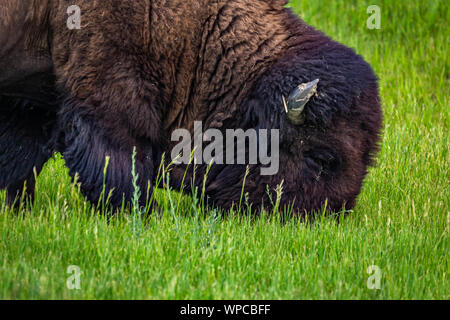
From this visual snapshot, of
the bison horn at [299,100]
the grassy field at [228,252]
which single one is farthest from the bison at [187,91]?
the grassy field at [228,252]

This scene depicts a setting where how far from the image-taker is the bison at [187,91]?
425cm

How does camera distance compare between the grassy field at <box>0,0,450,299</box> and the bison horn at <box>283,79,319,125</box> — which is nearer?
the grassy field at <box>0,0,450,299</box>

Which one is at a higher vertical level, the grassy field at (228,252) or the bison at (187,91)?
the bison at (187,91)

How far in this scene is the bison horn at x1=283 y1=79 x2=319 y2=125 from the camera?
13.7 feet

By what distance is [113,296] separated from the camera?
319cm

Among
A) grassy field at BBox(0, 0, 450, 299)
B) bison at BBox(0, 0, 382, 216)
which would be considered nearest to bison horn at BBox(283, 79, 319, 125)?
bison at BBox(0, 0, 382, 216)

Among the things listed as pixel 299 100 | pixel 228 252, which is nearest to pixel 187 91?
pixel 299 100

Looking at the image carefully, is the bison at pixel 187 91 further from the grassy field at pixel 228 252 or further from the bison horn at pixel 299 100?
the grassy field at pixel 228 252

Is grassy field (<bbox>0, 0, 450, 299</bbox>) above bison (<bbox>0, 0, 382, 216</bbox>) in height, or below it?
below

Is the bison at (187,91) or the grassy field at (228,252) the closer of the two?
the grassy field at (228,252)

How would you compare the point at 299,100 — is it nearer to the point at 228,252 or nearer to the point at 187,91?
the point at 187,91

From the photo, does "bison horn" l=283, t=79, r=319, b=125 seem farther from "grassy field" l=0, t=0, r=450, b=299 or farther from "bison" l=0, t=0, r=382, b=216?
"grassy field" l=0, t=0, r=450, b=299

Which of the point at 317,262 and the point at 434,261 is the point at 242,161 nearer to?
the point at 317,262
